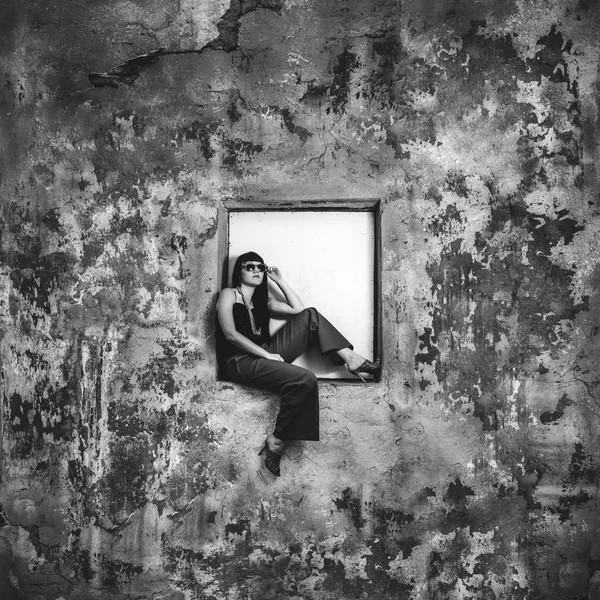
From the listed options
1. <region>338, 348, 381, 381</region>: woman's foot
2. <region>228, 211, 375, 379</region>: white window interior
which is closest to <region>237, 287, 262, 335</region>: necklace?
<region>228, 211, 375, 379</region>: white window interior

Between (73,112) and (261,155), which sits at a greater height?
(73,112)

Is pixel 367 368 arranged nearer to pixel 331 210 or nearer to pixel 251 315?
pixel 251 315

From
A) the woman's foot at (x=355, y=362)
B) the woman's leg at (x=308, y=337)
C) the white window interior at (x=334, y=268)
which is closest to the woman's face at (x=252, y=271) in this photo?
the white window interior at (x=334, y=268)

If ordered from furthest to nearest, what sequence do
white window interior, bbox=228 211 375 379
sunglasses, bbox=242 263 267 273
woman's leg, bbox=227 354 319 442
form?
white window interior, bbox=228 211 375 379 → sunglasses, bbox=242 263 267 273 → woman's leg, bbox=227 354 319 442

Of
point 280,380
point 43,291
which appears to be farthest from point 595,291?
point 43,291

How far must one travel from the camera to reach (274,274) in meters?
3.49

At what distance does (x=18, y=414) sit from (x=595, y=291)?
11.9ft

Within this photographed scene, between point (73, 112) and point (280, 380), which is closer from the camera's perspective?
point (280, 380)

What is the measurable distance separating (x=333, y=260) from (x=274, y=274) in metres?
0.38

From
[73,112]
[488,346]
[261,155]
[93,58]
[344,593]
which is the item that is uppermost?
[93,58]

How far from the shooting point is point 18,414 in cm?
363

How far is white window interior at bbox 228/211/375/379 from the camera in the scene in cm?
354

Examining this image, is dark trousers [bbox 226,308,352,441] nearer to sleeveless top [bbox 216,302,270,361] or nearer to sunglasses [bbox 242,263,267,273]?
sleeveless top [bbox 216,302,270,361]

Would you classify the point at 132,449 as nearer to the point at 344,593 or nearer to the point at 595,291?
the point at 344,593
